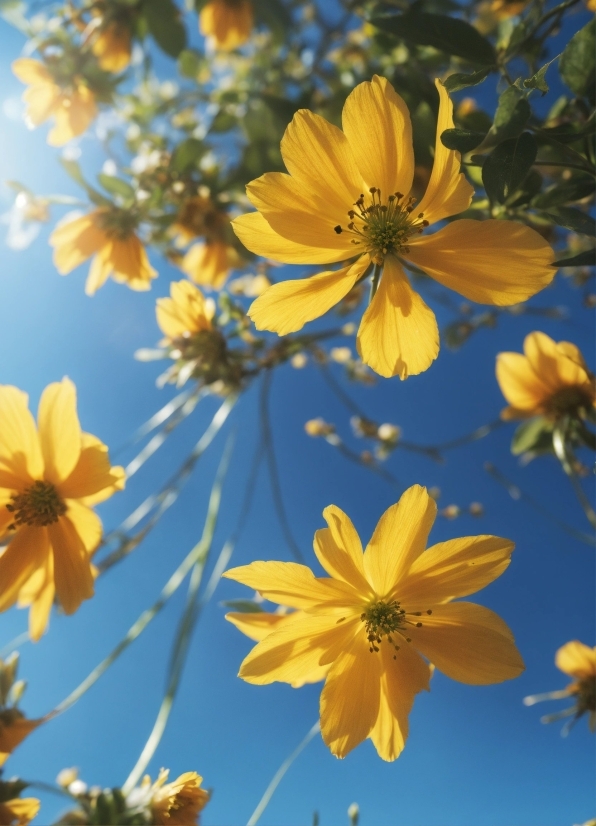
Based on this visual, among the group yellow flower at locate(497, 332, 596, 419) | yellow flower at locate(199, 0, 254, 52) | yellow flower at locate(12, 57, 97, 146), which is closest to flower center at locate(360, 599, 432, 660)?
yellow flower at locate(497, 332, 596, 419)

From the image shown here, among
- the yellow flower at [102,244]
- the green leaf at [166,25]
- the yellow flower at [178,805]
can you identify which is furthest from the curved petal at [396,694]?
the green leaf at [166,25]

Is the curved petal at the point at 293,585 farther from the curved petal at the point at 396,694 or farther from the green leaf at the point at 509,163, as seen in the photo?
the green leaf at the point at 509,163

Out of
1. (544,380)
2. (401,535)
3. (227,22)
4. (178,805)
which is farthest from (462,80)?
(227,22)

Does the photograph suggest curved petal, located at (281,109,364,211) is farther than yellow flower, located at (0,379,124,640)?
No

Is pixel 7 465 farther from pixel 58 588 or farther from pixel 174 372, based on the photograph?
pixel 174 372

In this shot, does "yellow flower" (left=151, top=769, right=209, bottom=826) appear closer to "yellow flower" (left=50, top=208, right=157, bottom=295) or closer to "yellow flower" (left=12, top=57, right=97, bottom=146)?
"yellow flower" (left=50, top=208, right=157, bottom=295)

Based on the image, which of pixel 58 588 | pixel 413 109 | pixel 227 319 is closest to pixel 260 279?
pixel 227 319
